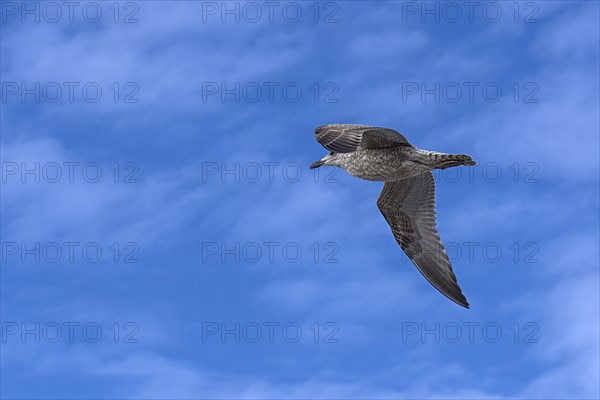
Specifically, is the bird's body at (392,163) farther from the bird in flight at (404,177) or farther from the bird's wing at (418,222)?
the bird's wing at (418,222)

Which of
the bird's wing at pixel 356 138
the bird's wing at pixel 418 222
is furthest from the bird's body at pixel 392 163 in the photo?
the bird's wing at pixel 418 222

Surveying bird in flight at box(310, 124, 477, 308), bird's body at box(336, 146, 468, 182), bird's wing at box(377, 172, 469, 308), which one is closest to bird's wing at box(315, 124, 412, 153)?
bird in flight at box(310, 124, 477, 308)

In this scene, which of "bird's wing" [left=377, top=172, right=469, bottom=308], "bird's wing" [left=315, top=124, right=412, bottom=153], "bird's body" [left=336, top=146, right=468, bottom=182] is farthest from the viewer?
"bird's wing" [left=377, top=172, right=469, bottom=308]

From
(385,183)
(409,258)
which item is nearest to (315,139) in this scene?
(385,183)

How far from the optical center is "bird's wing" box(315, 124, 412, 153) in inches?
705

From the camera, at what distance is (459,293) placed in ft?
68.3

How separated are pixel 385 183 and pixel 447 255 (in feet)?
7.67

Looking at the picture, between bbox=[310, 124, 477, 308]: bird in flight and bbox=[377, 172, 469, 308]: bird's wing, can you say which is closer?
bbox=[310, 124, 477, 308]: bird in flight

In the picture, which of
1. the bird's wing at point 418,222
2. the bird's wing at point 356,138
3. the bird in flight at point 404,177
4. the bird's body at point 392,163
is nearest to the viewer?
the bird's wing at point 356,138

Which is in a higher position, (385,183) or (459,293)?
(385,183)

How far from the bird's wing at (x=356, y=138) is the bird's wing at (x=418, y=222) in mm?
2467

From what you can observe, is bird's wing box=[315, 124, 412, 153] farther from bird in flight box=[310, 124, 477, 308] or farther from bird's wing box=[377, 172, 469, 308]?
bird's wing box=[377, 172, 469, 308]

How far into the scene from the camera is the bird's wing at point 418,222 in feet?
69.8

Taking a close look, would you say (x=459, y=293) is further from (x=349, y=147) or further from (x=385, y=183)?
(x=349, y=147)
